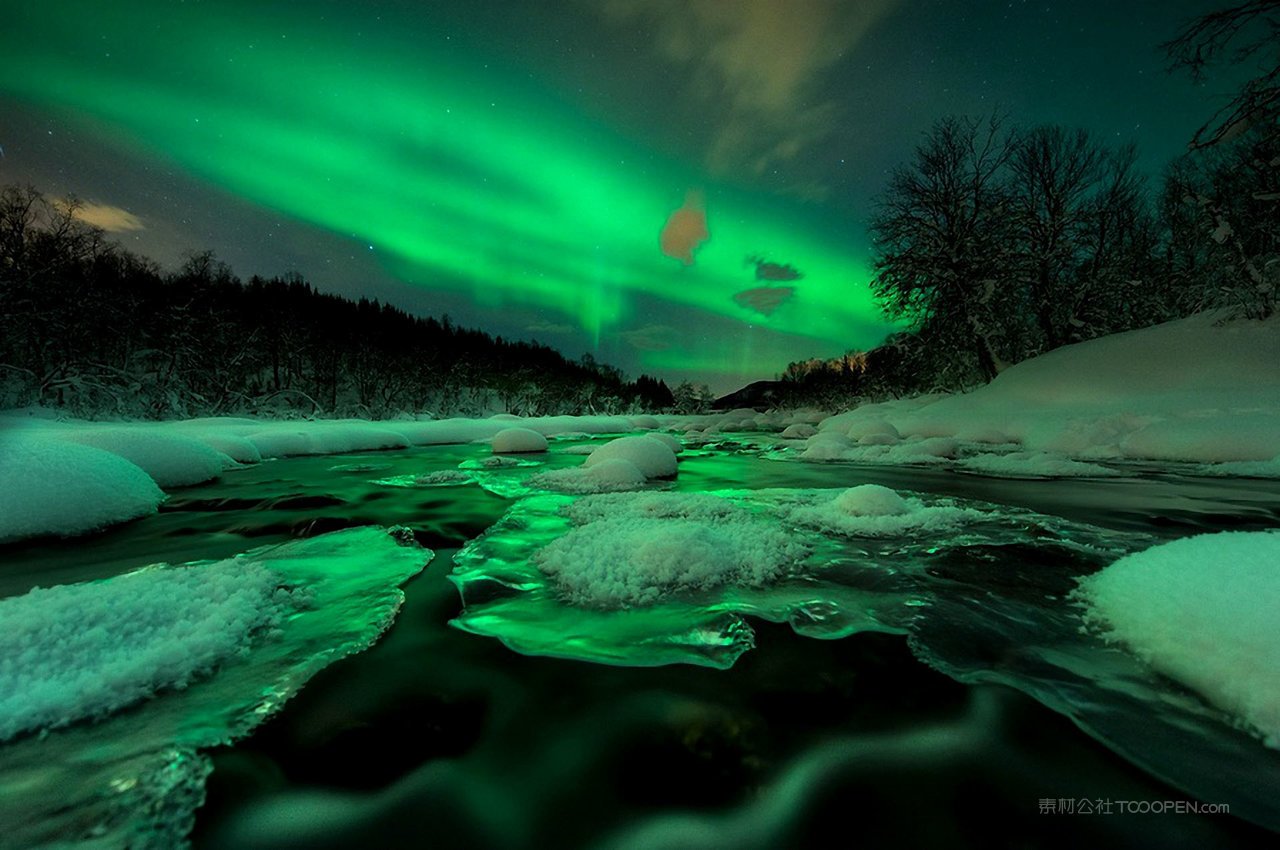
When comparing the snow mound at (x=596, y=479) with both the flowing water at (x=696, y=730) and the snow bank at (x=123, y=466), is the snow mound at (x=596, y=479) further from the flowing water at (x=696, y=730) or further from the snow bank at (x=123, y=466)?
the flowing water at (x=696, y=730)

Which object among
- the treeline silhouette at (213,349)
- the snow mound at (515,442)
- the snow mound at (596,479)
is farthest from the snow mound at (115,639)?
the treeline silhouette at (213,349)

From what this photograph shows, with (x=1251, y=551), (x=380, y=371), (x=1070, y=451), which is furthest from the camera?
(x=380, y=371)

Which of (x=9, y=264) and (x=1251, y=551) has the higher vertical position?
(x=9, y=264)

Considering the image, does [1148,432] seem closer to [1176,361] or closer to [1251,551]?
[1176,361]

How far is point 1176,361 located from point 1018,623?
1192 centimetres

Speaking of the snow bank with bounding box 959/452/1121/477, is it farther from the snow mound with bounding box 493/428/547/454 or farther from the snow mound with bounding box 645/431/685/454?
the snow mound with bounding box 493/428/547/454

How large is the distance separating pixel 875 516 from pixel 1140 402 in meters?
9.48

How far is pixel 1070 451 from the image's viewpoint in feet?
27.4

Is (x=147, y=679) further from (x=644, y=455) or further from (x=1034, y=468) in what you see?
(x=1034, y=468)

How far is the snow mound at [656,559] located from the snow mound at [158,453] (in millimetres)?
6012

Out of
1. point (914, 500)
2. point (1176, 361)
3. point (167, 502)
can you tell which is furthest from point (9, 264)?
point (1176, 361)

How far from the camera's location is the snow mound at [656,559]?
2146 millimetres

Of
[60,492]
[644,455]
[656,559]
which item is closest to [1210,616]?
[656,559]

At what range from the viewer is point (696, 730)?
1.27m
